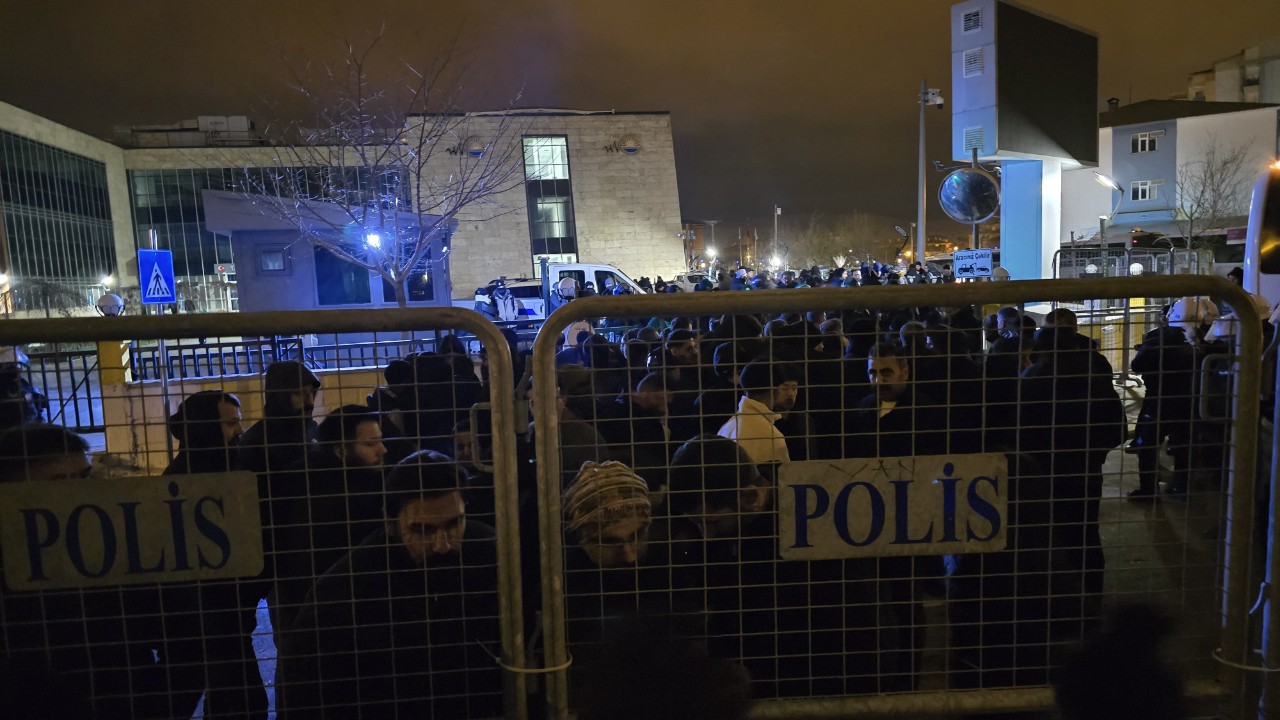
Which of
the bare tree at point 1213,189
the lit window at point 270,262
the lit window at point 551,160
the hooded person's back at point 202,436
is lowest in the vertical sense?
the hooded person's back at point 202,436

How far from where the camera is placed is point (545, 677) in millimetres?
2451

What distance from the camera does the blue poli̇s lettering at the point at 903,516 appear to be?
238 cm

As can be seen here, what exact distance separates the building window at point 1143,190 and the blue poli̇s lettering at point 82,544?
53.3 meters

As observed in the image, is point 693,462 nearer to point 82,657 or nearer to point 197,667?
point 197,667

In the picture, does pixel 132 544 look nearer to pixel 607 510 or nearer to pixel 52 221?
pixel 607 510

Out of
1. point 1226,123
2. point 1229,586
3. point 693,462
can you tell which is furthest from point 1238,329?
point 1226,123

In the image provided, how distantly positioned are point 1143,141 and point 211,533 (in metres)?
54.4

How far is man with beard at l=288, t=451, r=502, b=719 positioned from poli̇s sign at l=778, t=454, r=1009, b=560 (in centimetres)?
100

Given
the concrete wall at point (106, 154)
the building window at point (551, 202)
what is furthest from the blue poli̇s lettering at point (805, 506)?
the concrete wall at point (106, 154)

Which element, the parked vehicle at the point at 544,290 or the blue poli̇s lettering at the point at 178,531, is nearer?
the blue poli̇s lettering at the point at 178,531

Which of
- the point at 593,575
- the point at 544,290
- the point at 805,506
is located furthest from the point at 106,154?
the point at 805,506

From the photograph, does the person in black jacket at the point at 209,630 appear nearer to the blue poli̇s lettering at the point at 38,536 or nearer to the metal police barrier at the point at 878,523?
the blue poli̇s lettering at the point at 38,536

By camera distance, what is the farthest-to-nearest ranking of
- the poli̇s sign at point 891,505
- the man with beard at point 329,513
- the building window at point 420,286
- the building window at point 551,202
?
the building window at point 551,202 → the building window at point 420,286 → the man with beard at point 329,513 → the poli̇s sign at point 891,505

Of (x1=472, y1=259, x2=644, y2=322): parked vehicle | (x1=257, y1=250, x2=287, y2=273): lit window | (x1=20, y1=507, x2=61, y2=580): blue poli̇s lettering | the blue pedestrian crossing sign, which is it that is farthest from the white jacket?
(x1=472, y1=259, x2=644, y2=322): parked vehicle
